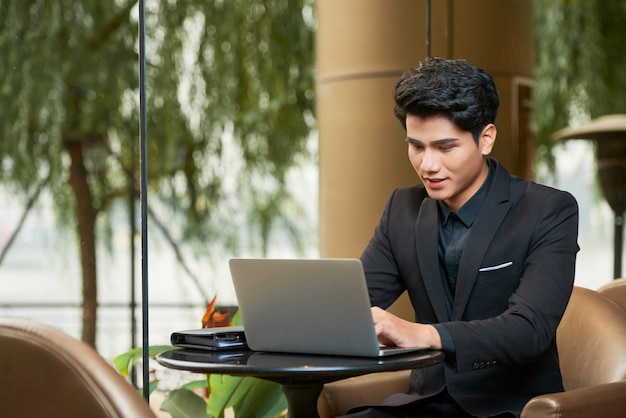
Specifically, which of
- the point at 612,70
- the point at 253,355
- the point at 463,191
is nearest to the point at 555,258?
the point at 463,191

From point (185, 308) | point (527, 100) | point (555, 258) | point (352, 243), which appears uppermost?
point (527, 100)

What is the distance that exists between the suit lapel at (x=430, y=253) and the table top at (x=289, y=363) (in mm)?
208

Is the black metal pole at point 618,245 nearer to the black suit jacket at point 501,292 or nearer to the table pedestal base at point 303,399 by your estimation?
the black suit jacket at point 501,292

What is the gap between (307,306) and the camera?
1.62 meters

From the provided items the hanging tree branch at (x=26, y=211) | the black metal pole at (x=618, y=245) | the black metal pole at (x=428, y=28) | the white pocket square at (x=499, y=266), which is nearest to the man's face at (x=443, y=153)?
the white pocket square at (x=499, y=266)

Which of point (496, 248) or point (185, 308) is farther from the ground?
point (496, 248)

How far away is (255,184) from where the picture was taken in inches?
202

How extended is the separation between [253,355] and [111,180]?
3290 millimetres

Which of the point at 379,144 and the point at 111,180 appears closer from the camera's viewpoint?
the point at 379,144

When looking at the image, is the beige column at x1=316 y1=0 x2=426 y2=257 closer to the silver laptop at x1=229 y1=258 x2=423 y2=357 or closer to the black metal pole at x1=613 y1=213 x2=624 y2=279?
the silver laptop at x1=229 y1=258 x2=423 y2=357

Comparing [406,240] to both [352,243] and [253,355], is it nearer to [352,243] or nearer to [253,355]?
[253,355]

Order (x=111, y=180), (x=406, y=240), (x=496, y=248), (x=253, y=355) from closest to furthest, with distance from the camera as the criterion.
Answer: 1. (x=253, y=355)
2. (x=496, y=248)
3. (x=406, y=240)
4. (x=111, y=180)

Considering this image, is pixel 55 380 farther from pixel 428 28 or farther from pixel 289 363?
pixel 428 28

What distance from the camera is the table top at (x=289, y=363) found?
4.96 feet
